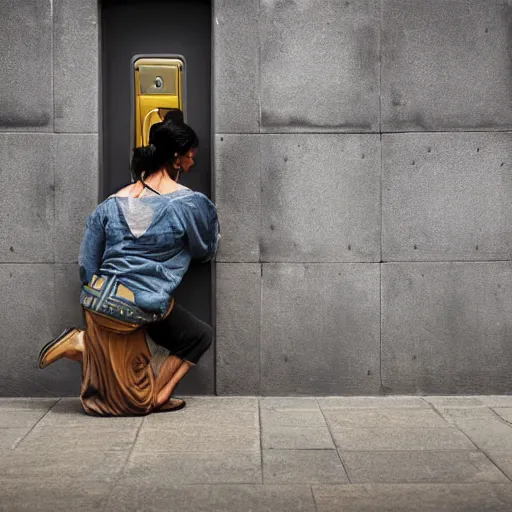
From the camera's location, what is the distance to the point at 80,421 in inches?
238

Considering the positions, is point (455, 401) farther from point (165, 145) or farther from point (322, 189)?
point (165, 145)

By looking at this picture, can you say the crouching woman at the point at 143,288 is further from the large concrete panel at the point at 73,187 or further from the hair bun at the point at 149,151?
the large concrete panel at the point at 73,187

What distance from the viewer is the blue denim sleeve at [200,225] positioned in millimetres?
6211

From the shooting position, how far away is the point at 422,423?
234 inches

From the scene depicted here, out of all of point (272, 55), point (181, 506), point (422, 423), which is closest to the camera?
point (181, 506)

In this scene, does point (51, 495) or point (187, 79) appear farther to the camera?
point (187, 79)

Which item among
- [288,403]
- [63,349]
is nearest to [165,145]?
[63,349]

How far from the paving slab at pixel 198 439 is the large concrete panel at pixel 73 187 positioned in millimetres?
1704

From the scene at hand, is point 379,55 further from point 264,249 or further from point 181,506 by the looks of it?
point 181,506

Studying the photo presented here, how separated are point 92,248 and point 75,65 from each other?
58.5 inches

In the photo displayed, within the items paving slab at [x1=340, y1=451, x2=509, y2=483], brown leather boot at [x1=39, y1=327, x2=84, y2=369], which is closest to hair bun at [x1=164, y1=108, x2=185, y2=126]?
brown leather boot at [x1=39, y1=327, x2=84, y2=369]

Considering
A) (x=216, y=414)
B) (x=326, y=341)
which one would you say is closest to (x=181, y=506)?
(x=216, y=414)

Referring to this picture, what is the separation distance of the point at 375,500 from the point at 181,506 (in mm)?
953

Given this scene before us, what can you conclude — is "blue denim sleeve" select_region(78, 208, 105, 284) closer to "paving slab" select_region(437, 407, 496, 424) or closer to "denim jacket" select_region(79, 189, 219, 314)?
"denim jacket" select_region(79, 189, 219, 314)
